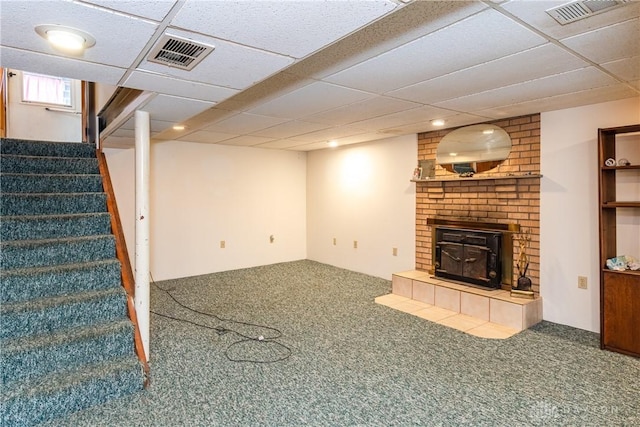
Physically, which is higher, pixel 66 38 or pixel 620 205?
pixel 66 38

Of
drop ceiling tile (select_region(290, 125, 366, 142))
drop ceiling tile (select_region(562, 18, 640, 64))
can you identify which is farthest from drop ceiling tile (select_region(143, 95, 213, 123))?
drop ceiling tile (select_region(562, 18, 640, 64))

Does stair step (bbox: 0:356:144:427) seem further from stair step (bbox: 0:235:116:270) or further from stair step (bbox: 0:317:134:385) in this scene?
stair step (bbox: 0:235:116:270)

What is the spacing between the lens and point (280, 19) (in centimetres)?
149

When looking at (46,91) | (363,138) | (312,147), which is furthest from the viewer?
Answer: (312,147)

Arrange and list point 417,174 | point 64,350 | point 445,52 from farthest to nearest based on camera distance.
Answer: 1. point 417,174
2. point 64,350
3. point 445,52

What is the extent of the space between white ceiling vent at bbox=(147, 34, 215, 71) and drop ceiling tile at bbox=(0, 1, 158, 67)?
0.07 m

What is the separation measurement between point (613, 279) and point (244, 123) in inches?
149

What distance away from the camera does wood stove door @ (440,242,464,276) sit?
172 inches

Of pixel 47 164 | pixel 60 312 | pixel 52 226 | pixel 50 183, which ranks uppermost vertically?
pixel 47 164

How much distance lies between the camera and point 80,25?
154 cm

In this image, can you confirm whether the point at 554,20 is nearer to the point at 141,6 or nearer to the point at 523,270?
the point at 141,6

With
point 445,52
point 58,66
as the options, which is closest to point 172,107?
point 58,66

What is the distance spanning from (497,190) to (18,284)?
176 inches

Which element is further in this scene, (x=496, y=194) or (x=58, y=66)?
(x=496, y=194)
